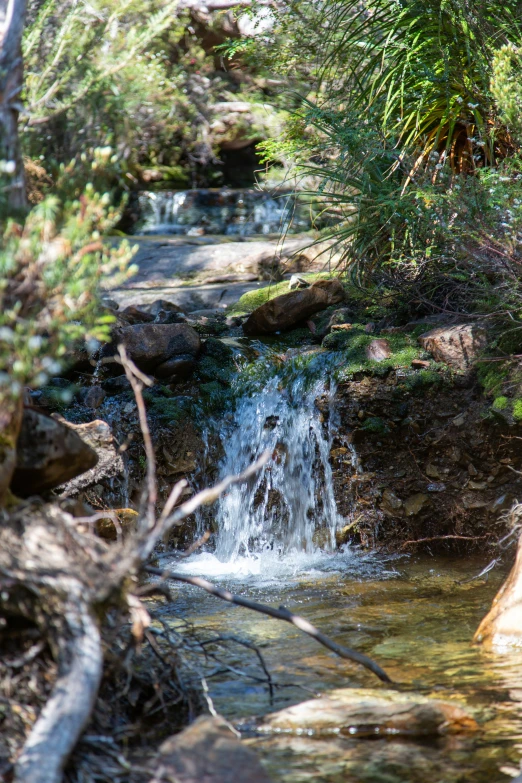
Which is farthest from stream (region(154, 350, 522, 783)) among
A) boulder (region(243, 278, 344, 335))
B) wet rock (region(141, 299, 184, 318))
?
wet rock (region(141, 299, 184, 318))

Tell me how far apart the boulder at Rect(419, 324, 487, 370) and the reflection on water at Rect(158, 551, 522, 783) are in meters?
1.62

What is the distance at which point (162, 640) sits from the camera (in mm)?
3998

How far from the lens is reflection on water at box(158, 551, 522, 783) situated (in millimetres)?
2893

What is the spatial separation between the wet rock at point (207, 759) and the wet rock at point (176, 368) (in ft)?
14.8

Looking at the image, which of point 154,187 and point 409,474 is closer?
point 409,474

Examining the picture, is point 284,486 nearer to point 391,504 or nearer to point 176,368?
point 391,504

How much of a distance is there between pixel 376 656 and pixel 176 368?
3.64 metres

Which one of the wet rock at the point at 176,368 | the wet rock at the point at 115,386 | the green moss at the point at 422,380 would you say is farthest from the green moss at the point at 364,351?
the wet rock at the point at 115,386

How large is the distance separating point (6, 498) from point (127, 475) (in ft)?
11.3

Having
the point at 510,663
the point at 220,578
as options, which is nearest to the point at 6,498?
the point at 510,663

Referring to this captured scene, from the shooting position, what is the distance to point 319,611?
4891 mm

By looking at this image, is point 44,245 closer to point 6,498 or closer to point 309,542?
point 6,498

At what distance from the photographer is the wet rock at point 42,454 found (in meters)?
3.28

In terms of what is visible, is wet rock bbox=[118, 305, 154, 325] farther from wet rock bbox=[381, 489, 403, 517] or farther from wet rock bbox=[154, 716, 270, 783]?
A: wet rock bbox=[154, 716, 270, 783]
